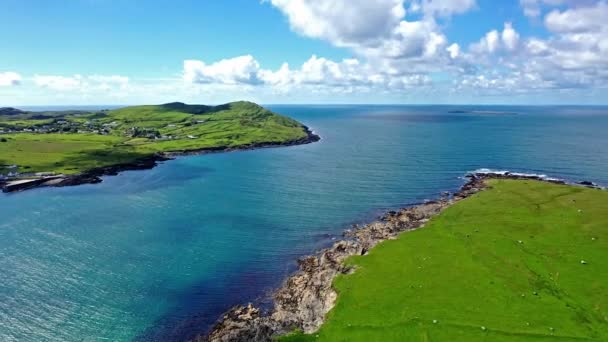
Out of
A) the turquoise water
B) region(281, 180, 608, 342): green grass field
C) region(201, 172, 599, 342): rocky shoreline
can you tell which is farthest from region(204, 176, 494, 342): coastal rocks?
the turquoise water

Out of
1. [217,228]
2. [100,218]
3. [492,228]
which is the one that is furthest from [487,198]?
[100,218]

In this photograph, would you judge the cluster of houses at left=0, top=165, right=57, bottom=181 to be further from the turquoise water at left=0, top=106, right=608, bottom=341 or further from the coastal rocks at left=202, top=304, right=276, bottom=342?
the coastal rocks at left=202, top=304, right=276, bottom=342

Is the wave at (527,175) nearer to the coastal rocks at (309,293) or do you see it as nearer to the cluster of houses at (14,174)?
the coastal rocks at (309,293)

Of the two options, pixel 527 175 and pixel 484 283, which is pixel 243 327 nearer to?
pixel 484 283

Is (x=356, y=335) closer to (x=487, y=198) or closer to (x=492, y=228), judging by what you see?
(x=492, y=228)

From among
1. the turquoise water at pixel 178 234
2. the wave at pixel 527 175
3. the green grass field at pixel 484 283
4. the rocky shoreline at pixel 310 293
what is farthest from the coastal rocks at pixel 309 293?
the wave at pixel 527 175
